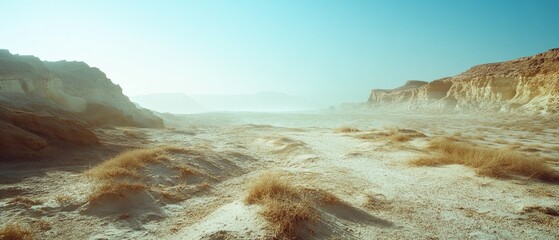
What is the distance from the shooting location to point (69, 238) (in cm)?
421

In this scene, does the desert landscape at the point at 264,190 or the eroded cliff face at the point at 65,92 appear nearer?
the desert landscape at the point at 264,190

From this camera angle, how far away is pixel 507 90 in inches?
1390

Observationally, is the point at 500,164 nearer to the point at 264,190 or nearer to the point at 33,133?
the point at 264,190

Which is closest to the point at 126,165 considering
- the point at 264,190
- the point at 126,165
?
the point at 126,165

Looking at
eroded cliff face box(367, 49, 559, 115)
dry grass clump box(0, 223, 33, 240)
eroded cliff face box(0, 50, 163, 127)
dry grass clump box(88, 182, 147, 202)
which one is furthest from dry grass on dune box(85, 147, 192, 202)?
eroded cliff face box(367, 49, 559, 115)

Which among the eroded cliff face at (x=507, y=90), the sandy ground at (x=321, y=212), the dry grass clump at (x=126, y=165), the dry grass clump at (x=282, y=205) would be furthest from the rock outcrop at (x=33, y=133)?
the eroded cliff face at (x=507, y=90)

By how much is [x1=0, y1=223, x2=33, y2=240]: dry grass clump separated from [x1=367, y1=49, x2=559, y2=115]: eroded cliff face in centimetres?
3670

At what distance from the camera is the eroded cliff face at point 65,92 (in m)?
14.2

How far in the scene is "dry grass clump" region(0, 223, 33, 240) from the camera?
12.5 feet

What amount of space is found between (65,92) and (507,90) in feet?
155

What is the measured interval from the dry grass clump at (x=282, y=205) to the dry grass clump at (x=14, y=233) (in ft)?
10.7

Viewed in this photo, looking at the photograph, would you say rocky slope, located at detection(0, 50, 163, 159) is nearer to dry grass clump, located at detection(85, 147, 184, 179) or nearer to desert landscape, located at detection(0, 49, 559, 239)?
desert landscape, located at detection(0, 49, 559, 239)

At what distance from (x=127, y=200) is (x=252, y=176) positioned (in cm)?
372

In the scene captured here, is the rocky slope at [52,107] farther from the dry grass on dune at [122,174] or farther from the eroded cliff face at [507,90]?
the eroded cliff face at [507,90]
